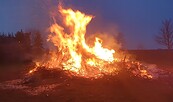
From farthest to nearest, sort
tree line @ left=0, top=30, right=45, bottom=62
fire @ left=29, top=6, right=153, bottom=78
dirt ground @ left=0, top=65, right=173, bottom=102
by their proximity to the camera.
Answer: tree line @ left=0, top=30, right=45, bottom=62 → fire @ left=29, top=6, right=153, bottom=78 → dirt ground @ left=0, top=65, right=173, bottom=102

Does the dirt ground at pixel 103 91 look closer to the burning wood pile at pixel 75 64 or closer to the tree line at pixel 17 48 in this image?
the burning wood pile at pixel 75 64

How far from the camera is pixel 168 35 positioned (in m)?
49.2

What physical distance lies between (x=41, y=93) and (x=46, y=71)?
3.65 meters

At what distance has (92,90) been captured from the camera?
1454 centimetres

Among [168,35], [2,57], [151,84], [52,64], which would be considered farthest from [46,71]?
[168,35]

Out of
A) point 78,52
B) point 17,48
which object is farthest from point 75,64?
point 17,48

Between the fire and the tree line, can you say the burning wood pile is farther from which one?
the tree line

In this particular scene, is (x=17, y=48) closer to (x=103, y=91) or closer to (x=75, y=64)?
(x=75, y=64)

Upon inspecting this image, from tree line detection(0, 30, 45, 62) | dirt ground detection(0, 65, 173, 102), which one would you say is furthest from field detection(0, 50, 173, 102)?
tree line detection(0, 30, 45, 62)

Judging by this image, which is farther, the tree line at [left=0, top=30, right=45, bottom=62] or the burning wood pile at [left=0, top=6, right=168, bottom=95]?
the tree line at [left=0, top=30, right=45, bottom=62]

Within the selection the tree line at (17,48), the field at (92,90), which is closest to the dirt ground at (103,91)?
the field at (92,90)

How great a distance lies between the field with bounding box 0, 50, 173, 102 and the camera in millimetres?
13461

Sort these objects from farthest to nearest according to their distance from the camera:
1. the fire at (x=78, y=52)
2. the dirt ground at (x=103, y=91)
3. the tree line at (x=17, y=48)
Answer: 1. the tree line at (x=17, y=48)
2. the fire at (x=78, y=52)
3. the dirt ground at (x=103, y=91)

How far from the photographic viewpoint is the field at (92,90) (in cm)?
1346
